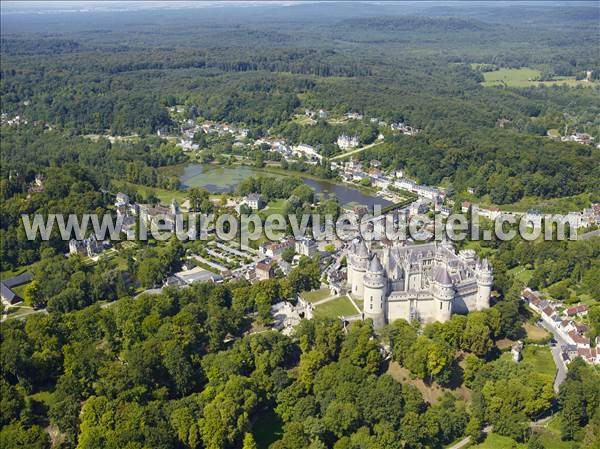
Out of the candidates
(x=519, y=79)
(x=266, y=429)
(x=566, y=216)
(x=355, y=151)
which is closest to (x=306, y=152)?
(x=355, y=151)

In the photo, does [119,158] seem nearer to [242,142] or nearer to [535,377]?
[242,142]

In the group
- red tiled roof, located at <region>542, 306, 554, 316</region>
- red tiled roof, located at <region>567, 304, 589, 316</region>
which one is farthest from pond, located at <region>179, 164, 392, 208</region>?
red tiled roof, located at <region>567, 304, 589, 316</region>

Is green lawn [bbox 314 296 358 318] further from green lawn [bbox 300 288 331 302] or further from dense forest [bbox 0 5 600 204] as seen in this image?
dense forest [bbox 0 5 600 204]

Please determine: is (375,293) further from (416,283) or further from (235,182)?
(235,182)

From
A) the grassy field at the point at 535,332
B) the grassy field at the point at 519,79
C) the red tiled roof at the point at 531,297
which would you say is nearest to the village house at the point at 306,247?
the red tiled roof at the point at 531,297

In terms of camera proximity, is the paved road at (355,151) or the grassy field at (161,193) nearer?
the grassy field at (161,193)

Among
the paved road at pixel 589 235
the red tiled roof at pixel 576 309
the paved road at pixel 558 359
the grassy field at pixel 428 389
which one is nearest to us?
the grassy field at pixel 428 389

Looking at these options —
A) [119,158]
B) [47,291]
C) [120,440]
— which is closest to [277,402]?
[120,440]

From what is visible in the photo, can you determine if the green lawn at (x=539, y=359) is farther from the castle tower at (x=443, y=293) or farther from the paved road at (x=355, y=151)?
the paved road at (x=355, y=151)
